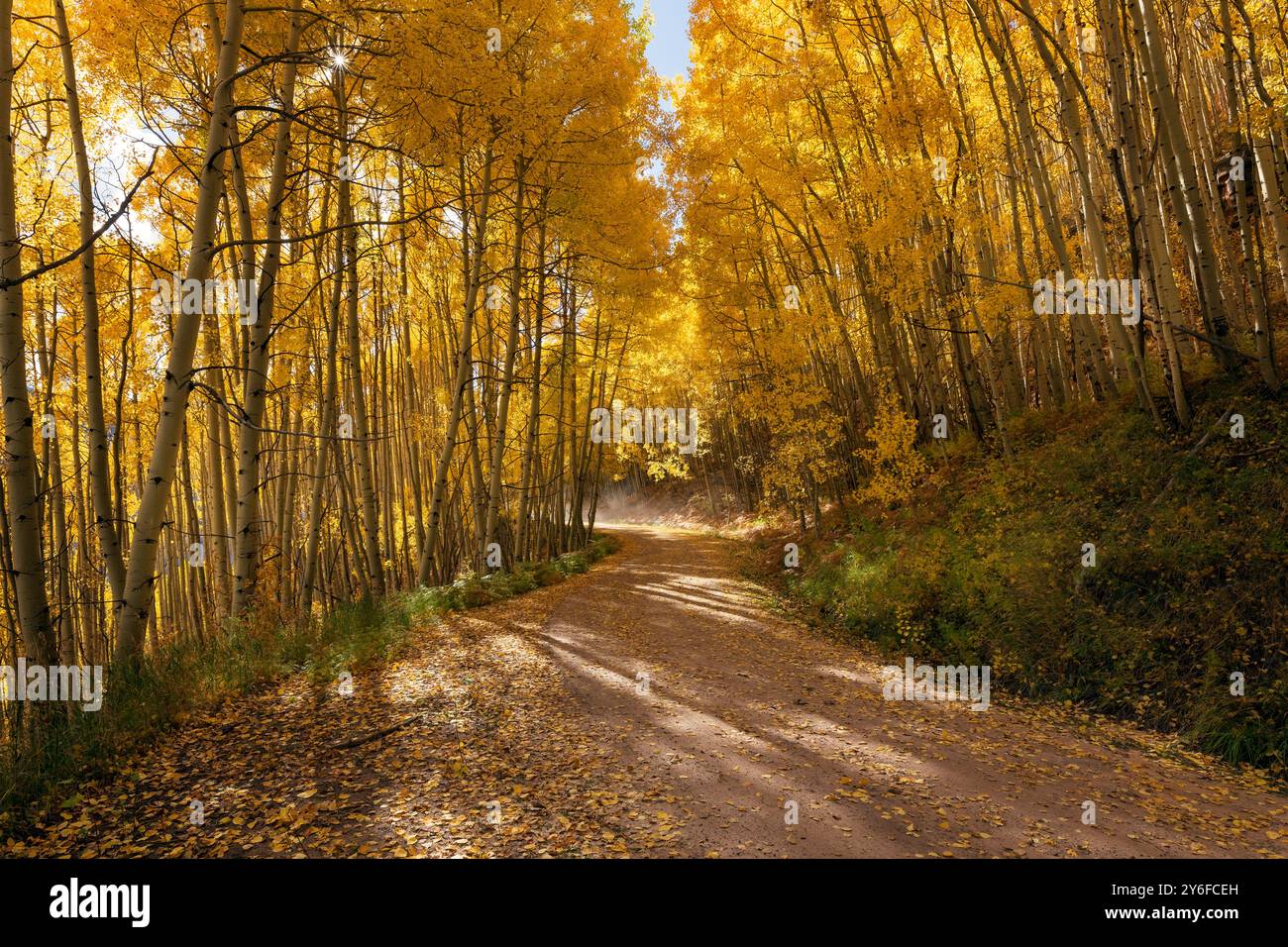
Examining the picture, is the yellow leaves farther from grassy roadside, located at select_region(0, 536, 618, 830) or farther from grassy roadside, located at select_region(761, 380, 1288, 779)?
grassy roadside, located at select_region(0, 536, 618, 830)

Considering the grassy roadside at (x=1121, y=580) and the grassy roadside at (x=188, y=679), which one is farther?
the grassy roadside at (x=1121, y=580)

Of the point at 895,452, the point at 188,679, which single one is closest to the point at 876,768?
the point at 188,679

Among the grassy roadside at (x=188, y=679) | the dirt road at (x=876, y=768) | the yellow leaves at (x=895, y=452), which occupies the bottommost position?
the dirt road at (x=876, y=768)

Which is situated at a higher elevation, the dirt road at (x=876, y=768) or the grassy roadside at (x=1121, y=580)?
the grassy roadside at (x=1121, y=580)

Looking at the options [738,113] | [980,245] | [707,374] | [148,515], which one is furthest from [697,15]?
[148,515]

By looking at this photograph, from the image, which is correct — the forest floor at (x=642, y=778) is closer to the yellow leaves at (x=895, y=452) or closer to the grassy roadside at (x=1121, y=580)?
the grassy roadside at (x=1121, y=580)

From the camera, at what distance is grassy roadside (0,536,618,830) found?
328 cm

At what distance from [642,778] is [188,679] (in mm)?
3377

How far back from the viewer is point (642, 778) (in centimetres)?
403

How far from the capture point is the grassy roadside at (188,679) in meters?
3.28

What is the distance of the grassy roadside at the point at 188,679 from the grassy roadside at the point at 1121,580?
19.3 ft

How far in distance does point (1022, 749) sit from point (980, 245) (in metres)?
9.14

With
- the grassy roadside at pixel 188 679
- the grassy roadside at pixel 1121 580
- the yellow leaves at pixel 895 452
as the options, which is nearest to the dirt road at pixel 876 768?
the grassy roadside at pixel 1121 580
